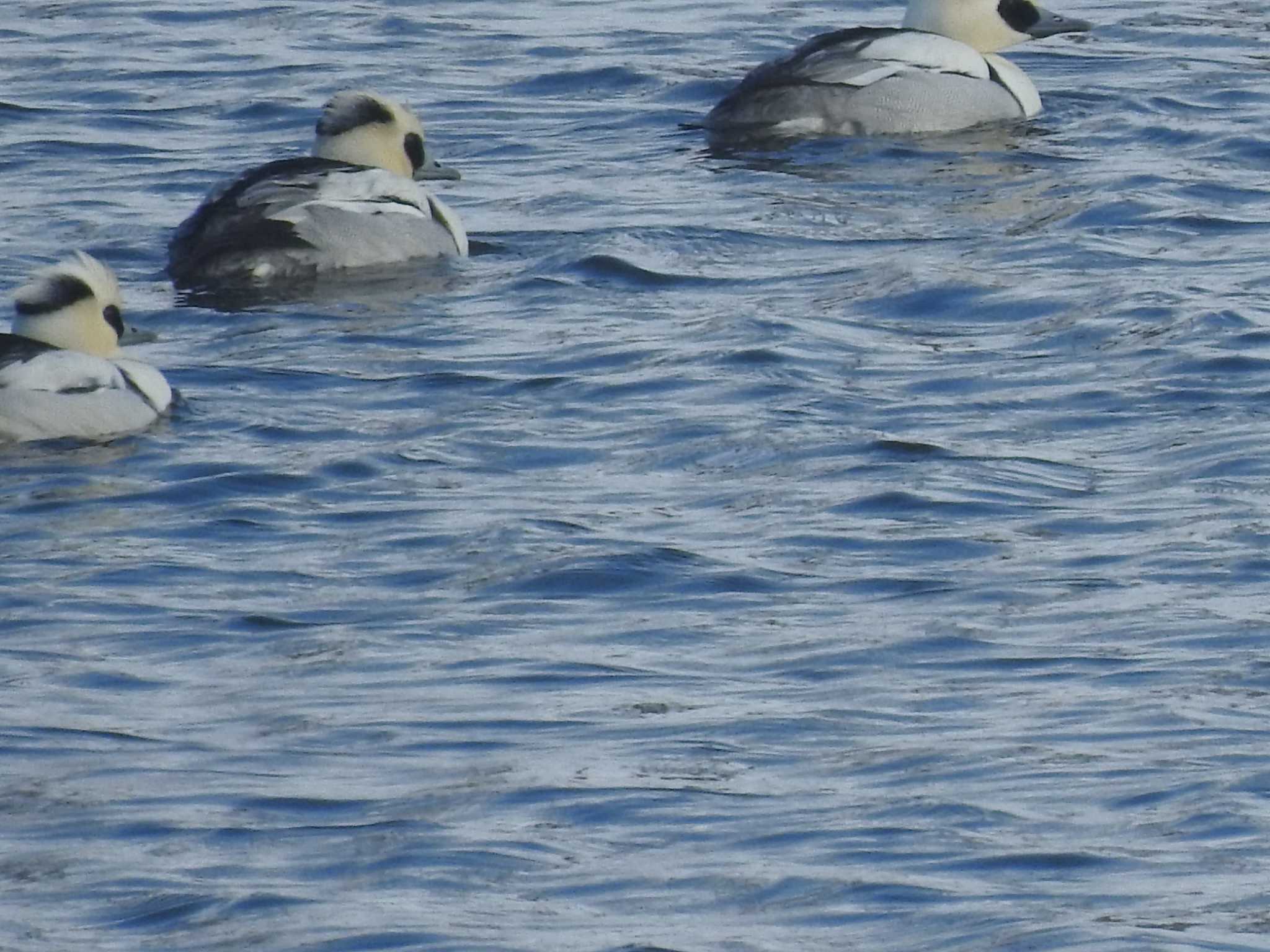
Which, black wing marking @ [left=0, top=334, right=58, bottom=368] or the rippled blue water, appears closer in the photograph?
the rippled blue water

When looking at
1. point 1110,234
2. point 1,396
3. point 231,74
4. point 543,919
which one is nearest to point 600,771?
point 543,919

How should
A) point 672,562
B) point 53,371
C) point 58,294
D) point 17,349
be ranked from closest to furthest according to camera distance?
point 672,562, point 53,371, point 17,349, point 58,294

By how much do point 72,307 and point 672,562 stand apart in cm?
293

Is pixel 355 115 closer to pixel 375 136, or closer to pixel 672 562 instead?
pixel 375 136

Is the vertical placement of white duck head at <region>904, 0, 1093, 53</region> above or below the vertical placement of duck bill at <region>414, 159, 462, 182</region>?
below

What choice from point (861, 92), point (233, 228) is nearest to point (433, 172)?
point (233, 228)

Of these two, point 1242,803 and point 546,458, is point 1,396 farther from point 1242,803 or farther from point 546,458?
point 1242,803

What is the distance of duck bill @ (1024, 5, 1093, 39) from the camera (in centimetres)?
1767

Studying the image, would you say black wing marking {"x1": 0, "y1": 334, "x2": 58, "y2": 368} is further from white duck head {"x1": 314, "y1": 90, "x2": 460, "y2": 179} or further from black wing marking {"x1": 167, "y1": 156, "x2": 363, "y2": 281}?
white duck head {"x1": 314, "y1": 90, "x2": 460, "y2": 179}

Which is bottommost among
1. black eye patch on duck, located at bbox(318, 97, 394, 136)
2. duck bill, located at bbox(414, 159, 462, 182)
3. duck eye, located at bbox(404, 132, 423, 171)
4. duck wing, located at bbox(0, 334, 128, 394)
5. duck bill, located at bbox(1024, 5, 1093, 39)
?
duck bill, located at bbox(1024, 5, 1093, 39)

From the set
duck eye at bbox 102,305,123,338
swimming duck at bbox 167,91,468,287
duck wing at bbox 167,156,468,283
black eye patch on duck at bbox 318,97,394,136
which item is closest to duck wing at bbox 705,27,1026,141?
black eye patch on duck at bbox 318,97,394,136

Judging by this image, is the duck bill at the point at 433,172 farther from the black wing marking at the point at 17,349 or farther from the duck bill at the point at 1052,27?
the duck bill at the point at 1052,27

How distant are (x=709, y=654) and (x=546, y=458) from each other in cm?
205

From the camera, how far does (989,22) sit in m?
17.8
